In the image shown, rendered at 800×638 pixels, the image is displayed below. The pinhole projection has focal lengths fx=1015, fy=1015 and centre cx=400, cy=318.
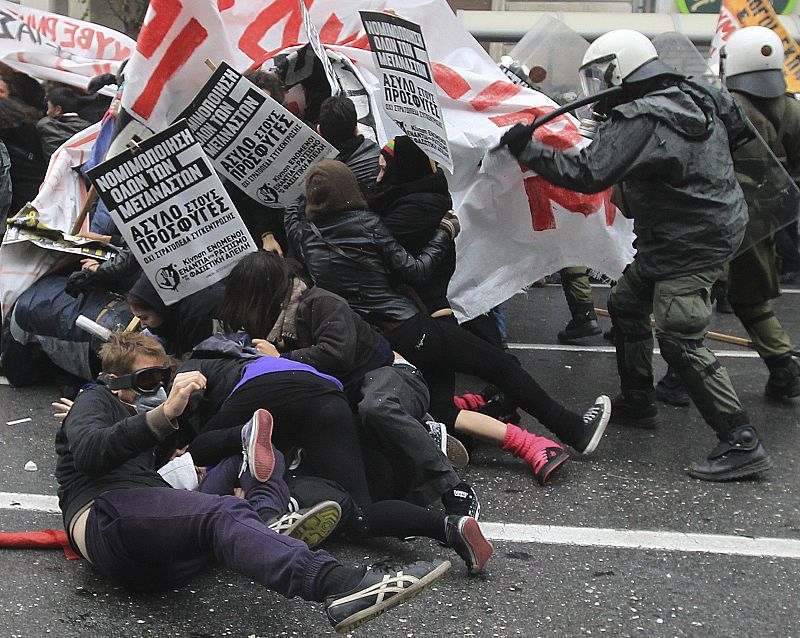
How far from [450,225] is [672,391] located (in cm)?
174

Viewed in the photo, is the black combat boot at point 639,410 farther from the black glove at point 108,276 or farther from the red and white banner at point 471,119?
the black glove at point 108,276

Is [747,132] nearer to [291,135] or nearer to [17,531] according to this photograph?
[291,135]

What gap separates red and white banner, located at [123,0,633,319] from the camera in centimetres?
515

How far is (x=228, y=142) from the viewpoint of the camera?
5.00 m

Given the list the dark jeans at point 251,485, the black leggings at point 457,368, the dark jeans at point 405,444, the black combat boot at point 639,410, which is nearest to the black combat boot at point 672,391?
the black combat boot at point 639,410

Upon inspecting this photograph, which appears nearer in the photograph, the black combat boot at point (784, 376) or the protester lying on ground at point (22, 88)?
the black combat boot at point (784, 376)

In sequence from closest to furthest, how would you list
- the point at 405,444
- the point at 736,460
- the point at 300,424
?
the point at 300,424
the point at 405,444
the point at 736,460

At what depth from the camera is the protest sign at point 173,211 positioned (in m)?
4.67

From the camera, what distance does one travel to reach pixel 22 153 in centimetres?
648

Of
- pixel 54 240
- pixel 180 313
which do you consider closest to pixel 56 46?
pixel 54 240

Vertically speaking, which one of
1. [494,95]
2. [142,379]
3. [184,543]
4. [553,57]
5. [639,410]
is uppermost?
[553,57]

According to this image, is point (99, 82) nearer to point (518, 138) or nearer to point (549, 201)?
point (549, 201)

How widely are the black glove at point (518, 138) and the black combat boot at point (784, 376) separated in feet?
7.35

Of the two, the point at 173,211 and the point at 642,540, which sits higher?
the point at 173,211
